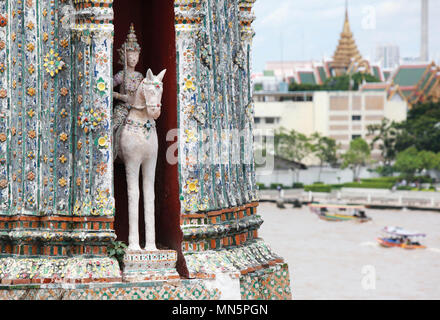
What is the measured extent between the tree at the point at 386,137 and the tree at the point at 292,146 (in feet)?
15.4

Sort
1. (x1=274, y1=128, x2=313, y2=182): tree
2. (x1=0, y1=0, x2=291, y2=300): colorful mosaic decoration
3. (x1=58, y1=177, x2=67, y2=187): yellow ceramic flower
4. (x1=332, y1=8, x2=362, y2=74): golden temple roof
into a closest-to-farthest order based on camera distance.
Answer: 1. (x1=0, y1=0, x2=291, y2=300): colorful mosaic decoration
2. (x1=58, y1=177, x2=67, y2=187): yellow ceramic flower
3. (x1=274, y1=128, x2=313, y2=182): tree
4. (x1=332, y1=8, x2=362, y2=74): golden temple roof

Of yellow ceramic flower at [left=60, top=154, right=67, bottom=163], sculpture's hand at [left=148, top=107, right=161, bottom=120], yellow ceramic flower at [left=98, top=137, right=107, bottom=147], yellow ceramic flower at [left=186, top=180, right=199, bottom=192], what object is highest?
sculpture's hand at [left=148, top=107, right=161, bottom=120]

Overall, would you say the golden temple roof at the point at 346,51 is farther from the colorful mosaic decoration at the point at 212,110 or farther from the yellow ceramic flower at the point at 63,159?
the yellow ceramic flower at the point at 63,159

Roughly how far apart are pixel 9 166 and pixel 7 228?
48cm

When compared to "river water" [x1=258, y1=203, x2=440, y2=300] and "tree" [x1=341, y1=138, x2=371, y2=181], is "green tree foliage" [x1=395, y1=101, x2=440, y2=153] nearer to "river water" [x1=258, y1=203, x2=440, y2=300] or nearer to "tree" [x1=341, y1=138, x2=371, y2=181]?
"tree" [x1=341, y1=138, x2=371, y2=181]

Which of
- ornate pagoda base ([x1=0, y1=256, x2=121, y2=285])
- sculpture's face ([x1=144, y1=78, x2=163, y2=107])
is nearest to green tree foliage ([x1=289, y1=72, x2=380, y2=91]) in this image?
sculpture's face ([x1=144, y1=78, x2=163, y2=107])

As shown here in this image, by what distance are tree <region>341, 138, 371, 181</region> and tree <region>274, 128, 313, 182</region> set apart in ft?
9.44

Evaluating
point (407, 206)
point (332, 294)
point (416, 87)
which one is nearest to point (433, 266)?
point (332, 294)

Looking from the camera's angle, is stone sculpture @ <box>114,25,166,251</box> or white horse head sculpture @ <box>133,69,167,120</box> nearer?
white horse head sculpture @ <box>133,69,167,120</box>

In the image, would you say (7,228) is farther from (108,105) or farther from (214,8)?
(214,8)

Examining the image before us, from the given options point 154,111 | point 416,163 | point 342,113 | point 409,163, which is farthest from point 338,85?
point 154,111

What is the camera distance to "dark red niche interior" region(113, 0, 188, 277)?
7.35 meters

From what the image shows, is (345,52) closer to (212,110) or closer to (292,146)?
(292,146)
